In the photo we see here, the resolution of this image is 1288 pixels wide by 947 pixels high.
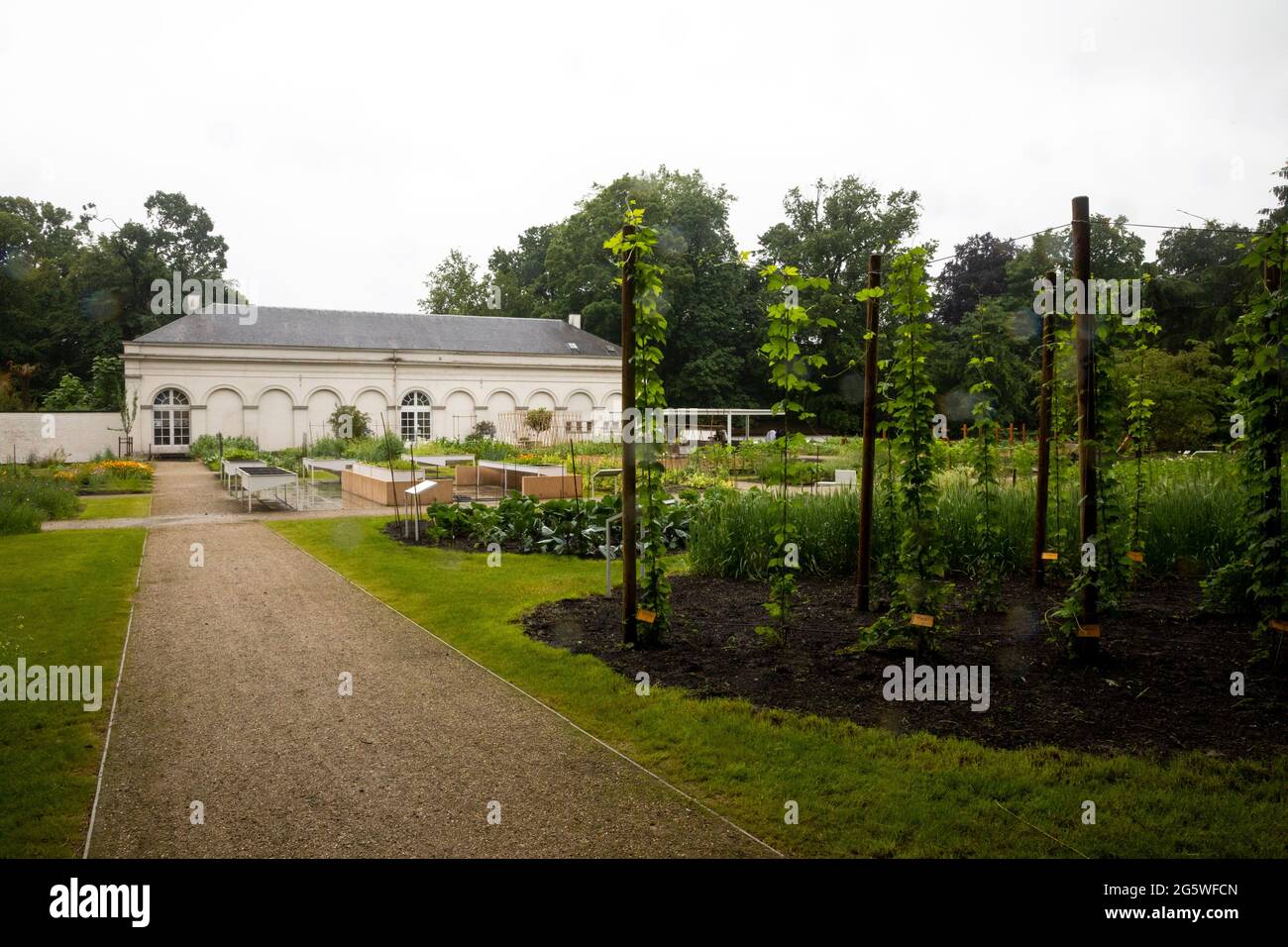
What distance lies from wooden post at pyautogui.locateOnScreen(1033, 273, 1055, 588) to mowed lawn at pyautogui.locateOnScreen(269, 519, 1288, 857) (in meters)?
3.85

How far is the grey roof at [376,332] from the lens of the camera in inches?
1447

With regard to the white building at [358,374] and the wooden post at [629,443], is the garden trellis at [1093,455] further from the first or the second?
the white building at [358,374]

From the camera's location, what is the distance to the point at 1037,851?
341 cm

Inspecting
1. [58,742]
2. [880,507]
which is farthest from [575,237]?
[58,742]

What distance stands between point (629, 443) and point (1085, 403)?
3044mm

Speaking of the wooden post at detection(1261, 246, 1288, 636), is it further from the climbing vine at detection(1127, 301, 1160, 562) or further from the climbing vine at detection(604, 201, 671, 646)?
the climbing vine at detection(604, 201, 671, 646)

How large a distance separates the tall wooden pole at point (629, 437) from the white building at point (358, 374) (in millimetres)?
24631

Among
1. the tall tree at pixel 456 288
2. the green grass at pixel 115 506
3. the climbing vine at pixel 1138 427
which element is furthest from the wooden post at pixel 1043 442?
the tall tree at pixel 456 288

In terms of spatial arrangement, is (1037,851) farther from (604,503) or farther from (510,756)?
(604,503)

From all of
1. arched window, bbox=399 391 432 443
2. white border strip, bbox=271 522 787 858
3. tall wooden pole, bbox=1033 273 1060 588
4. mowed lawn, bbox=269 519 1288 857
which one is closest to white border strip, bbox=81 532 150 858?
white border strip, bbox=271 522 787 858

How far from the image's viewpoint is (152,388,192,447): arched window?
114ft

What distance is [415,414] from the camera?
40312 mm

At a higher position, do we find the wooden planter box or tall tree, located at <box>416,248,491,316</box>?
tall tree, located at <box>416,248,491,316</box>
